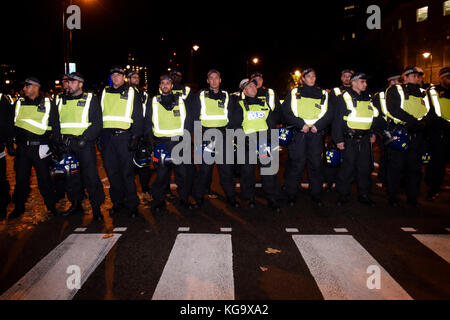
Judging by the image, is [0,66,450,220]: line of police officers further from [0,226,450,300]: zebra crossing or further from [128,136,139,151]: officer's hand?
[0,226,450,300]: zebra crossing

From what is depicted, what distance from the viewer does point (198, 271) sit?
3785 millimetres

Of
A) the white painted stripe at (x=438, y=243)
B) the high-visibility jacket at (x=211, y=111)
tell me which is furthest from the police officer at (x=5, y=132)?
the white painted stripe at (x=438, y=243)

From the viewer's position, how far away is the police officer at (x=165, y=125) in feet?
19.9

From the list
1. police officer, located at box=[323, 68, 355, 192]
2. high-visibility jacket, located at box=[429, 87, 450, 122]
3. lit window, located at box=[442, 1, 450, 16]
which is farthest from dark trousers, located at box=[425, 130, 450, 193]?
lit window, located at box=[442, 1, 450, 16]

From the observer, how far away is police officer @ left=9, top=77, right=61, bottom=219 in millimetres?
5852

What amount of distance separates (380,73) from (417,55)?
29.8 feet

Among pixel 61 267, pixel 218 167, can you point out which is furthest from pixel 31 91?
pixel 218 167

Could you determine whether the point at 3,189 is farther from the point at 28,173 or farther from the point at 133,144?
the point at 133,144

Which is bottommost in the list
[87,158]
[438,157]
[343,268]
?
[343,268]

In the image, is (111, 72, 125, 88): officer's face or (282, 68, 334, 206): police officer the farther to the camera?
(282, 68, 334, 206): police officer

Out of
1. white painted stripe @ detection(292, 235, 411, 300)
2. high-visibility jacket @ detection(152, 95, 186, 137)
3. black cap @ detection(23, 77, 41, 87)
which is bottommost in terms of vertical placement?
white painted stripe @ detection(292, 235, 411, 300)

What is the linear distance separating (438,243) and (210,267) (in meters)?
3.17

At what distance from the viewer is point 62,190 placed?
271 inches

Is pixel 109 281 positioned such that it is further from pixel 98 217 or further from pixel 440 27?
pixel 440 27
